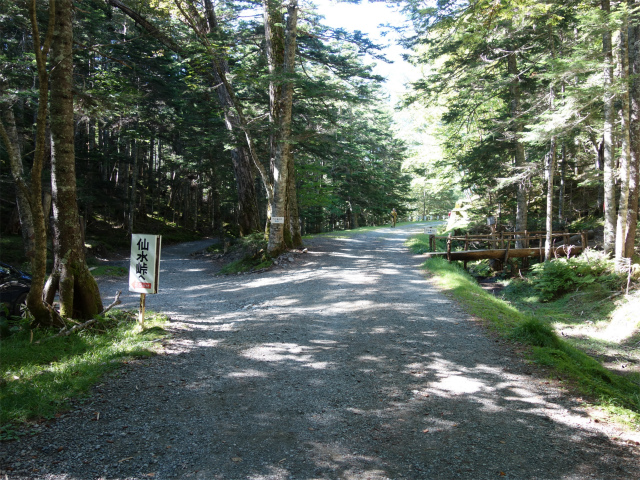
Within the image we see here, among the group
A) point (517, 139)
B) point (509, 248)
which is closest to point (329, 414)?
point (517, 139)

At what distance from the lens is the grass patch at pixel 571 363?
15.1ft

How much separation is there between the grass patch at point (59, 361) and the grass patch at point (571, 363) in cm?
567

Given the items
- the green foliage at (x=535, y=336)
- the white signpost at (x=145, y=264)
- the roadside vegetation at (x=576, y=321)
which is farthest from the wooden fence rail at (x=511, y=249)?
the white signpost at (x=145, y=264)

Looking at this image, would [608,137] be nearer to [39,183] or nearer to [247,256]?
[247,256]

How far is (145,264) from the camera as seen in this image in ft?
21.5

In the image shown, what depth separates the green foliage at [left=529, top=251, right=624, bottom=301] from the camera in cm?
1271

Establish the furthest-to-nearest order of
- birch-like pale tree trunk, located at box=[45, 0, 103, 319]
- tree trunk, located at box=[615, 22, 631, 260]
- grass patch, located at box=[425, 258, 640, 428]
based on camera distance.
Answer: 1. tree trunk, located at box=[615, 22, 631, 260]
2. birch-like pale tree trunk, located at box=[45, 0, 103, 319]
3. grass patch, located at box=[425, 258, 640, 428]

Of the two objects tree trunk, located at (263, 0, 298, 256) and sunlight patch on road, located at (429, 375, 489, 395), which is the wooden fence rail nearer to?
tree trunk, located at (263, 0, 298, 256)

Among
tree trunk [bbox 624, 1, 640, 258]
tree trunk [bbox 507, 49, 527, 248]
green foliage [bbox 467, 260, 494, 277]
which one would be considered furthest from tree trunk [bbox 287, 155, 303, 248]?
tree trunk [bbox 624, 1, 640, 258]

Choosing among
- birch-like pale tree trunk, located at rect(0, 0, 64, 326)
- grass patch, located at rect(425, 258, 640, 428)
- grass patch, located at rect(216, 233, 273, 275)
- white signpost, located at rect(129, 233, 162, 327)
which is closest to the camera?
grass patch, located at rect(425, 258, 640, 428)

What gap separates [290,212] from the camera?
56.0 feet

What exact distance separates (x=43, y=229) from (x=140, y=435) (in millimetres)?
4107

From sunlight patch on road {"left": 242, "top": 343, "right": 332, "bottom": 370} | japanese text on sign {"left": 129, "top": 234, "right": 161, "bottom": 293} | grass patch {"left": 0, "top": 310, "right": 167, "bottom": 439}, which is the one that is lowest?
sunlight patch on road {"left": 242, "top": 343, "right": 332, "bottom": 370}

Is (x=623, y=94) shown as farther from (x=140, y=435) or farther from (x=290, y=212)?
(x=140, y=435)
